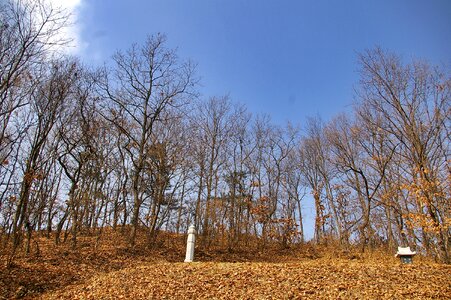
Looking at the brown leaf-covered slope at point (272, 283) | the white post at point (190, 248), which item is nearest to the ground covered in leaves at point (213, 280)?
the brown leaf-covered slope at point (272, 283)

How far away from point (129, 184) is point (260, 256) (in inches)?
348

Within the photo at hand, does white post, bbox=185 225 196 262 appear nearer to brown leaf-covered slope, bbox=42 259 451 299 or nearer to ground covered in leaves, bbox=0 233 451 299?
ground covered in leaves, bbox=0 233 451 299

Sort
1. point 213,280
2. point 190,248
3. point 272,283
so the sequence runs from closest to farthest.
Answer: point 272,283
point 213,280
point 190,248

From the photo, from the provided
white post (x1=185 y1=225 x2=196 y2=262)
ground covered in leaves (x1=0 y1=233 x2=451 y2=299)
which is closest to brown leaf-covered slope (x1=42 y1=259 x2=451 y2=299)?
ground covered in leaves (x1=0 y1=233 x2=451 y2=299)

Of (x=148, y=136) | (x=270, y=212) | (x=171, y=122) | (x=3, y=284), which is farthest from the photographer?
(x=270, y=212)

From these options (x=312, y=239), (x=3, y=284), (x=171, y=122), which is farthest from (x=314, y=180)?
(x=3, y=284)

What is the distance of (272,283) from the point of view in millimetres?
7207

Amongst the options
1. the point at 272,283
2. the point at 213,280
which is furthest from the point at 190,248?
the point at 272,283

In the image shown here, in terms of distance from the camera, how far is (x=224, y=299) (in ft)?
21.6

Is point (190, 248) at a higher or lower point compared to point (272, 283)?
higher

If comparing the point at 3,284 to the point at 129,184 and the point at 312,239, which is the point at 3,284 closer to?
the point at 129,184

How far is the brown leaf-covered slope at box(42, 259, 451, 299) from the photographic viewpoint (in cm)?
644

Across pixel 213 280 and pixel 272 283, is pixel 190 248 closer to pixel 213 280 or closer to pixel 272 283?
pixel 213 280

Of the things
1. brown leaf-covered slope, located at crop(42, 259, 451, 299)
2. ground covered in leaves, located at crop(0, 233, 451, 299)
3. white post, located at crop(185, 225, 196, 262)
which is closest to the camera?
brown leaf-covered slope, located at crop(42, 259, 451, 299)
